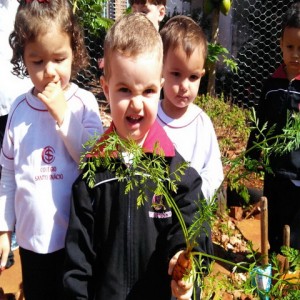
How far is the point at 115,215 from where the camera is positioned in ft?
4.67

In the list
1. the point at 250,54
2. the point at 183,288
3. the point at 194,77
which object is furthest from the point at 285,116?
the point at 250,54

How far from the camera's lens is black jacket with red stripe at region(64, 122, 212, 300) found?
141cm

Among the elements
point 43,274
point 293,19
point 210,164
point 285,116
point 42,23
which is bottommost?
point 43,274

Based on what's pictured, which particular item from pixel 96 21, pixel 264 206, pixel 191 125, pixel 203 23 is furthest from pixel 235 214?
pixel 203 23

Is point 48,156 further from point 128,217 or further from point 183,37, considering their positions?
point 183,37

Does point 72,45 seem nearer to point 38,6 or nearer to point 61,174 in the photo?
point 38,6

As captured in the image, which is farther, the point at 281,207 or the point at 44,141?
the point at 281,207

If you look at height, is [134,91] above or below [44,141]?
above

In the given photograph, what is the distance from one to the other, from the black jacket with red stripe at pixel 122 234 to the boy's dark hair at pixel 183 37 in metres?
0.46

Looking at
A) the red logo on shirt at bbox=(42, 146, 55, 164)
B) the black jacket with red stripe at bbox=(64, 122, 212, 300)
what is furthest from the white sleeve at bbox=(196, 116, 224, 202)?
the red logo on shirt at bbox=(42, 146, 55, 164)

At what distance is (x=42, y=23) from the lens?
5.07ft

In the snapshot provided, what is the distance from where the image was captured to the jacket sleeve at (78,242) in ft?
4.63

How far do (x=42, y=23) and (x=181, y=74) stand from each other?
527 mm

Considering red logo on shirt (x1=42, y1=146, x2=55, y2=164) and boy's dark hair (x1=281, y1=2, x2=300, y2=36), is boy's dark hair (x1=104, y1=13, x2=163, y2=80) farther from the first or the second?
boy's dark hair (x1=281, y1=2, x2=300, y2=36)
